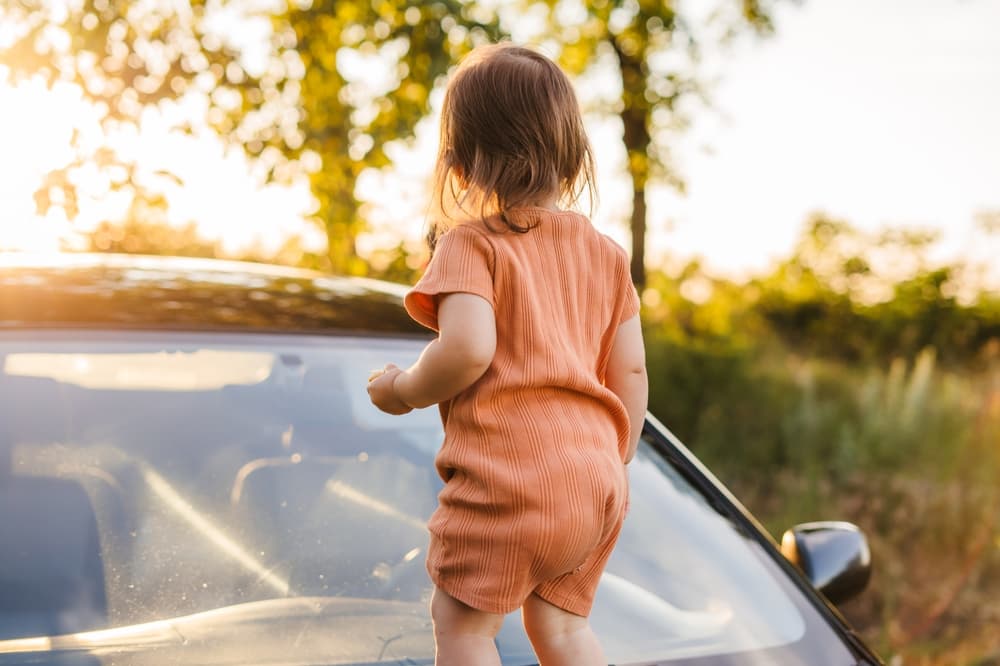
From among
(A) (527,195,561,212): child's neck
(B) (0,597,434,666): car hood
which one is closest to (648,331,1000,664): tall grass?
(B) (0,597,434,666): car hood

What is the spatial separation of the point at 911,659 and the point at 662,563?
280 centimetres

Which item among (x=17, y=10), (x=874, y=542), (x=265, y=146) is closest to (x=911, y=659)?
(x=874, y=542)

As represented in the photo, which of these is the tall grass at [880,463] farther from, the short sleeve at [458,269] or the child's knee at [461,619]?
the short sleeve at [458,269]

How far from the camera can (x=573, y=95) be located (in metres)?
1.53

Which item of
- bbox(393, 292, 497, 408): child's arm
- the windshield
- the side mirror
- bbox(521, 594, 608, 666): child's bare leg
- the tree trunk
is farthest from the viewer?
the tree trunk

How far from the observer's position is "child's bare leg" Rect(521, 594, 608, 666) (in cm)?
151

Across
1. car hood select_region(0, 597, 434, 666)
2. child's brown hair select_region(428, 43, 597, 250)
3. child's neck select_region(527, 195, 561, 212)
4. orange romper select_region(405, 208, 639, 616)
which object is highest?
child's brown hair select_region(428, 43, 597, 250)

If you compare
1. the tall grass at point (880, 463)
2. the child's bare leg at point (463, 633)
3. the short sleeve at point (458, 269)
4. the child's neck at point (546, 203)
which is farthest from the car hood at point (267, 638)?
the tall grass at point (880, 463)

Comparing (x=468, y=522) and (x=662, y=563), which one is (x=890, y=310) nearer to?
(x=662, y=563)

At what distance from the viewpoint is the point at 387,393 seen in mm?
1491

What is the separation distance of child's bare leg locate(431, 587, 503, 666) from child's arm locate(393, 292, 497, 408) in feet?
0.92

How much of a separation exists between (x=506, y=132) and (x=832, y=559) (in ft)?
4.19

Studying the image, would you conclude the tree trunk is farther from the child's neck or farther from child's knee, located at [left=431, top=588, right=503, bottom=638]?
child's knee, located at [left=431, top=588, right=503, bottom=638]

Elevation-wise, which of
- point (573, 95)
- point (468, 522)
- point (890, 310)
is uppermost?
point (573, 95)
